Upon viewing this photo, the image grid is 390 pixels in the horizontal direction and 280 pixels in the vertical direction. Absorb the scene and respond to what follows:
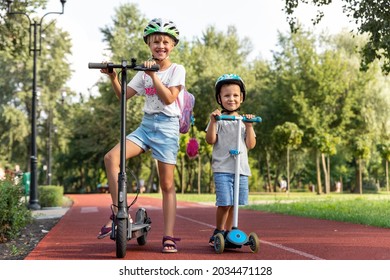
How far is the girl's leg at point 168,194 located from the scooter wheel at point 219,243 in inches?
16.4

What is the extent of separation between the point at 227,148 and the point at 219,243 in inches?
37.0

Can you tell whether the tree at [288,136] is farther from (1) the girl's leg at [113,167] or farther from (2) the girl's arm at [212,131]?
(1) the girl's leg at [113,167]

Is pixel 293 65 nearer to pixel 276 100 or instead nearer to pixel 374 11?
pixel 276 100

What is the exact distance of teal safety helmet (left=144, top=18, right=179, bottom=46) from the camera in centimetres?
631

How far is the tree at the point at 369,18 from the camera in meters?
14.6

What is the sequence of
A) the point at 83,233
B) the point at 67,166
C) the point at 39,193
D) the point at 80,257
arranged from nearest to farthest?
1. the point at 80,257
2. the point at 83,233
3. the point at 39,193
4. the point at 67,166

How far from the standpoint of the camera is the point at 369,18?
1512 cm

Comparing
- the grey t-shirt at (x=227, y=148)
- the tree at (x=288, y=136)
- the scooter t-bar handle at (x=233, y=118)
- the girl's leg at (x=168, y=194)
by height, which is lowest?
the girl's leg at (x=168, y=194)

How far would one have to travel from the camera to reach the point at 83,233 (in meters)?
9.41

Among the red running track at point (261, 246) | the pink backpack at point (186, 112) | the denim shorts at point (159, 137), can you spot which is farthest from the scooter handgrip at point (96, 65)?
the red running track at point (261, 246)

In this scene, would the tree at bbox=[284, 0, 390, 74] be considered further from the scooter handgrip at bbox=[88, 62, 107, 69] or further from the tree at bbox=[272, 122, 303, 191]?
A: the tree at bbox=[272, 122, 303, 191]

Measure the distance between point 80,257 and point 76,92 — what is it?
45.6 meters

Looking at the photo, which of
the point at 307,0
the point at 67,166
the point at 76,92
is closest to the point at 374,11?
the point at 307,0

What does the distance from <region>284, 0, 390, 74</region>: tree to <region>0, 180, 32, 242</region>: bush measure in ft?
27.4
